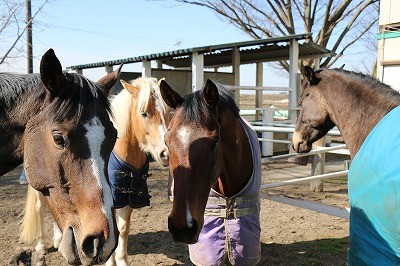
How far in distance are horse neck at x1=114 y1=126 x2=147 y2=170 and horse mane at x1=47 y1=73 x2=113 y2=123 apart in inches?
69.7

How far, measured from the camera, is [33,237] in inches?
155

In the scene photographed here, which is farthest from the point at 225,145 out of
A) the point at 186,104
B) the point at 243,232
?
the point at 243,232

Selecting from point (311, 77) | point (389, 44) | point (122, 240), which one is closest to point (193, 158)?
point (122, 240)

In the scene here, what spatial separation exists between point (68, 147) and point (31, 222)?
9.33 feet

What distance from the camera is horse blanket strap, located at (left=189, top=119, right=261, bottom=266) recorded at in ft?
8.04

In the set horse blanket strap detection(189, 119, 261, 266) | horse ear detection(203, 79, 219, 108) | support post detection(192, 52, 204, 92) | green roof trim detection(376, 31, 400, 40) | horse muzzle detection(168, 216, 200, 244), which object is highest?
green roof trim detection(376, 31, 400, 40)

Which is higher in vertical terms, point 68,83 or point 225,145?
point 68,83

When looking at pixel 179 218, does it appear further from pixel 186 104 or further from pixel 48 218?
pixel 48 218

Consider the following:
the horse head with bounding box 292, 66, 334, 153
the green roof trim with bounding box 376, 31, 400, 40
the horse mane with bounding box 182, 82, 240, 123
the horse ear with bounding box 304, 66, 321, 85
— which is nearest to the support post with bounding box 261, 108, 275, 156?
the green roof trim with bounding box 376, 31, 400, 40

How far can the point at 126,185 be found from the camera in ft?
11.4

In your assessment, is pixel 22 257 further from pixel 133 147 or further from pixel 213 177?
pixel 213 177

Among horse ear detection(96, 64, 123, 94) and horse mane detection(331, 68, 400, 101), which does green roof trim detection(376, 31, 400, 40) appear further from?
horse ear detection(96, 64, 123, 94)

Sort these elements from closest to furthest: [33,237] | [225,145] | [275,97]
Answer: [225,145]
[33,237]
[275,97]

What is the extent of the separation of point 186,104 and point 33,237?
9.23 feet
